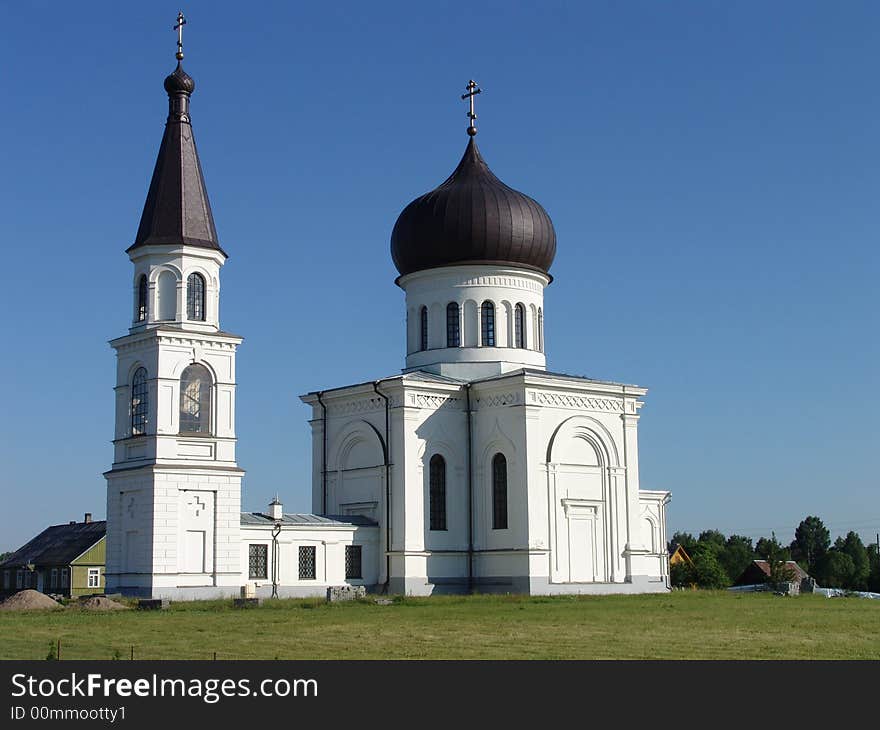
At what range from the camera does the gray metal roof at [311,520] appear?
3616cm

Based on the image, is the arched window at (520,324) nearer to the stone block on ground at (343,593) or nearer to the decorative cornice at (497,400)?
the decorative cornice at (497,400)

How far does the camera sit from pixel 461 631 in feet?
71.0

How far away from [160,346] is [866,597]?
77.0 feet

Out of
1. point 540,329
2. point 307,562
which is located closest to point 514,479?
point 540,329

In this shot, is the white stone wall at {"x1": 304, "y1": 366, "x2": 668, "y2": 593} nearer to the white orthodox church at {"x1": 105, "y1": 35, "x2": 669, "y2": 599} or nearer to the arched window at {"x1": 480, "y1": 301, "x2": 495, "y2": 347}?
the white orthodox church at {"x1": 105, "y1": 35, "x2": 669, "y2": 599}

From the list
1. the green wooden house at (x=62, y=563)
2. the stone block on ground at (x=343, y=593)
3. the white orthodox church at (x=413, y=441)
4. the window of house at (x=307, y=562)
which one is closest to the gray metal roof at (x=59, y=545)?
the green wooden house at (x=62, y=563)

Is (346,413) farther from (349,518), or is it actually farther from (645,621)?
(645,621)

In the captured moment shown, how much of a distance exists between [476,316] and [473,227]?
2.96 m

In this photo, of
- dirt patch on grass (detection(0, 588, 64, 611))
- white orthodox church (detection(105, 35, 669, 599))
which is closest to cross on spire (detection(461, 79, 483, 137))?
white orthodox church (detection(105, 35, 669, 599))

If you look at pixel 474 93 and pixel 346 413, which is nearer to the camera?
pixel 346 413

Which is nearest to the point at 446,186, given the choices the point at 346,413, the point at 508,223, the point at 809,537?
the point at 508,223

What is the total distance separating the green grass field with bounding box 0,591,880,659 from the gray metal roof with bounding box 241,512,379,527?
13.8 ft
